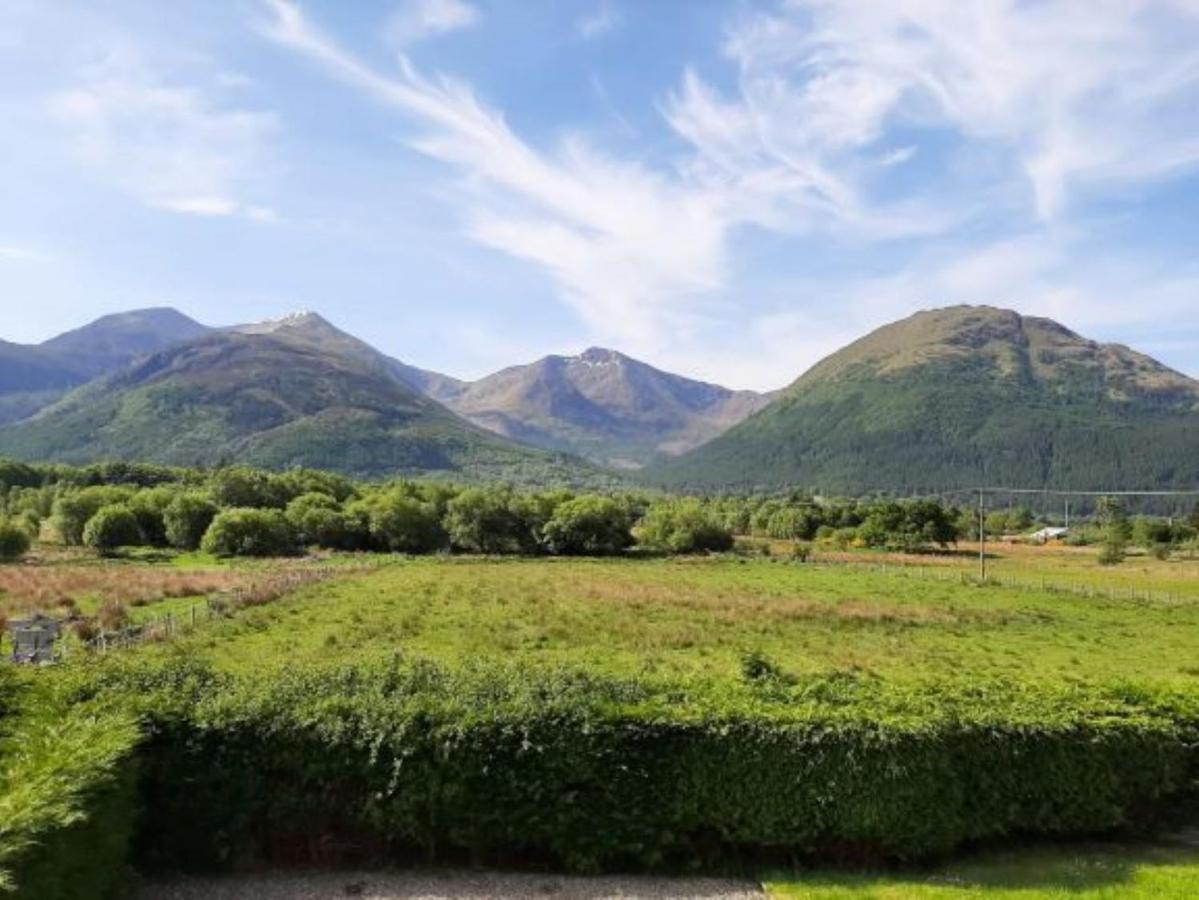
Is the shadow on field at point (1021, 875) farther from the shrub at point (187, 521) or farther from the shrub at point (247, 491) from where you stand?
the shrub at point (247, 491)

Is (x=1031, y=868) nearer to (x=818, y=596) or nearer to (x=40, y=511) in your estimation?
(x=818, y=596)

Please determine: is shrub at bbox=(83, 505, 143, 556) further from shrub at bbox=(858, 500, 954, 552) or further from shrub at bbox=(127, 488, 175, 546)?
shrub at bbox=(858, 500, 954, 552)

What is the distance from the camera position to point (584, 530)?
112 metres

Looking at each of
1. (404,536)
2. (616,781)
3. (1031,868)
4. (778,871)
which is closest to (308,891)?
(616,781)

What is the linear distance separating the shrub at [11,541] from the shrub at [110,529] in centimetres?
1049

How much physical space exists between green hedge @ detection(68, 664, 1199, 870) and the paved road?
336 millimetres

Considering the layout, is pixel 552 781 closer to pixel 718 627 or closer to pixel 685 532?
pixel 718 627

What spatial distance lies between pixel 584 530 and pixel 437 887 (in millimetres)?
97858

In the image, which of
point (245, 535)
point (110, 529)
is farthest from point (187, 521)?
point (245, 535)

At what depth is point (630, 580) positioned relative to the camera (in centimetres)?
7112

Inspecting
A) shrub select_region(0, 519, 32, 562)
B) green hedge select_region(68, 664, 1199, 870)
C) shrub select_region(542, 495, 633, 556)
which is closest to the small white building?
shrub select_region(542, 495, 633, 556)

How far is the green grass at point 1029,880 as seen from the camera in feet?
43.7

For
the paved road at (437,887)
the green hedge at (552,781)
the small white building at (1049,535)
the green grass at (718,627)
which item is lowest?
the small white building at (1049,535)

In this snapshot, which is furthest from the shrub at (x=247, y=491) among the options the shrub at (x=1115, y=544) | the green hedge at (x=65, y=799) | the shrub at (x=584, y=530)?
the green hedge at (x=65, y=799)
